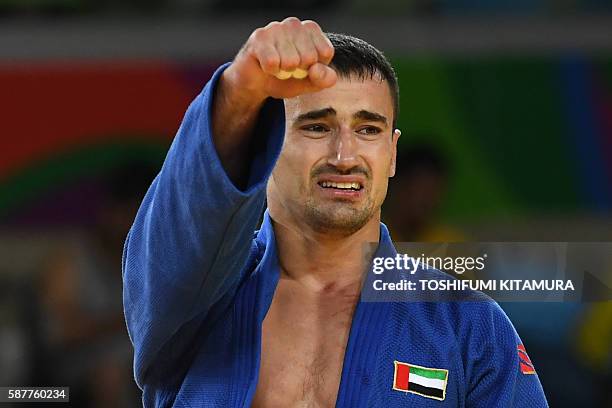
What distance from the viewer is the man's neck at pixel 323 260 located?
261 centimetres

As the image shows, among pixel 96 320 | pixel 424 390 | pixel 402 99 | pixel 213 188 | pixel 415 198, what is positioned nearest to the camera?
pixel 213 188

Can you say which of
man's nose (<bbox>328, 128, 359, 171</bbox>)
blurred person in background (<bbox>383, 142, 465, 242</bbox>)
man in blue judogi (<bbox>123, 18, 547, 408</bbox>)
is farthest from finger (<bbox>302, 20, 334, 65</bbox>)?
blurred person in background (<bbox>383, 142, 465, 242</bbox>)

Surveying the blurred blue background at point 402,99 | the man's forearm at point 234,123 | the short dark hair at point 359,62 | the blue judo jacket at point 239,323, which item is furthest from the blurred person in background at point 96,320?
the man's forearm at point 234,123

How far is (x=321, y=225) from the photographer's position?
2.52 meters

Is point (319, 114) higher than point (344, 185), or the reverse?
point (319, 114)

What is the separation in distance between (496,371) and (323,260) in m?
0.47

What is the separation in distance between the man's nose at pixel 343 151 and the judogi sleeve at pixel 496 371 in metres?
0.46

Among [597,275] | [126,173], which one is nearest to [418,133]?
[126,173]

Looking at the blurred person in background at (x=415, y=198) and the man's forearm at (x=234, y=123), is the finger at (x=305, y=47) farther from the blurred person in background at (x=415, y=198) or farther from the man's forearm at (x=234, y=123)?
the blurred person in background at (x=415, y=198)

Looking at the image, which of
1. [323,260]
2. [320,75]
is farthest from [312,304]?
[320,75]

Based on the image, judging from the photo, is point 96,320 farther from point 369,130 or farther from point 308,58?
point 308,58

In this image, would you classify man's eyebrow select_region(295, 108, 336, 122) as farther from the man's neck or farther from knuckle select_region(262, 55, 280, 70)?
knuckle select_region(262, 55, 280, 70)

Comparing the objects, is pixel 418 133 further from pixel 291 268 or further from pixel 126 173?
pixel 291 268

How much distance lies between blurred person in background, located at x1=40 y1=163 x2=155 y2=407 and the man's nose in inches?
92.2
